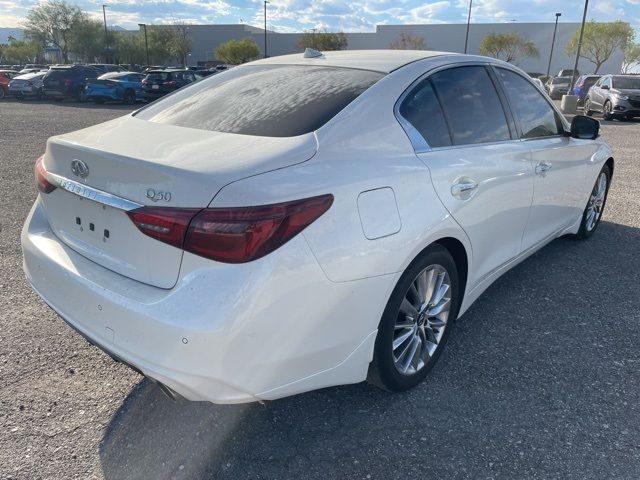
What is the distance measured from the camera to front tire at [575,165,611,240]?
506 cm

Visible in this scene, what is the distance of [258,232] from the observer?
1.89m

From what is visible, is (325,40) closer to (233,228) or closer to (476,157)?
(476,157)

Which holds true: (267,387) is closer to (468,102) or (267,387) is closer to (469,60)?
(468,102)

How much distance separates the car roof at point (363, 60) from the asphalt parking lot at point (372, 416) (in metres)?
1.72

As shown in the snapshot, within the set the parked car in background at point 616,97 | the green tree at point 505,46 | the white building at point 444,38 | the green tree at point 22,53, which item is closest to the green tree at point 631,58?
the white building at point 444,38

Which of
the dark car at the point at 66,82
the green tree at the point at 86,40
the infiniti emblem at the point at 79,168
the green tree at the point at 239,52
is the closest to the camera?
the infiniti emblem at the point at 79,168

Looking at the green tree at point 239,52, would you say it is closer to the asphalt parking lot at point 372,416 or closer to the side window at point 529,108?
the side window at point 529,108

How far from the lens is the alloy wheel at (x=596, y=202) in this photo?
16.7 feet

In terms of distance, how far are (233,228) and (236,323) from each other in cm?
34

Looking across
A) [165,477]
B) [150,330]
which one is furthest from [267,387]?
[165,477]

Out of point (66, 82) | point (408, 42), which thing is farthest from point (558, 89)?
point (408, 42)

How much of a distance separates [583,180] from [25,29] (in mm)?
84260

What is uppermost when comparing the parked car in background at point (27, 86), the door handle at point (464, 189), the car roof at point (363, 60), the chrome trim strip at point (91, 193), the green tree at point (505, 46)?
the green tree at point (505, 46)

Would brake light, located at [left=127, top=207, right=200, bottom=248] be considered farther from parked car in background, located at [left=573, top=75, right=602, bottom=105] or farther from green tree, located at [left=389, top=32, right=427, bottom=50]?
green tree, located at [left=389, top=32, right=427, bottom=50]
